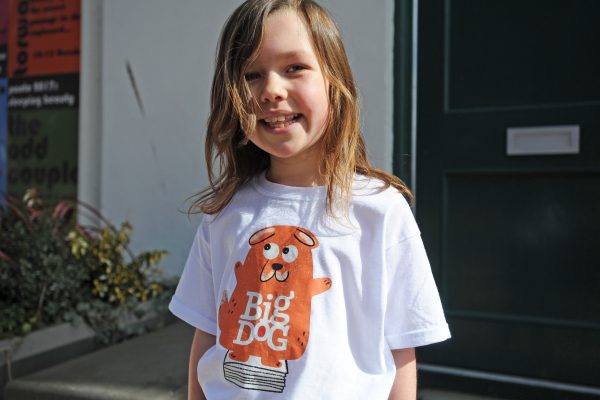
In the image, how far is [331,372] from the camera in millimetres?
1078

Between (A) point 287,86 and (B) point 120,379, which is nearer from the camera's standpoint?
(A) point 287,86

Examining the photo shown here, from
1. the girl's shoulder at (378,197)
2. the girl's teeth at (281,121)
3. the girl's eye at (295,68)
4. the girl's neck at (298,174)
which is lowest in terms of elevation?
the girl's shoulder at (378,197)

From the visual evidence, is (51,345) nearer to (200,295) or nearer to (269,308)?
(200,295)

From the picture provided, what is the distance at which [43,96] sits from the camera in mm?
4195

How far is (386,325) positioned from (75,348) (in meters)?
2.38

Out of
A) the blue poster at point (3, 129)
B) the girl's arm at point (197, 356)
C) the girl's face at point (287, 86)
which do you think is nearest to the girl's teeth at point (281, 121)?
the girl's face at point (287, 86)

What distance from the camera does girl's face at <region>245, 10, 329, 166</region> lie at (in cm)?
115

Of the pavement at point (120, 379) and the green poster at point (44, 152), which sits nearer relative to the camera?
the pavement at point (120, 379)

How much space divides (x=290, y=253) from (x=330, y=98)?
33cm

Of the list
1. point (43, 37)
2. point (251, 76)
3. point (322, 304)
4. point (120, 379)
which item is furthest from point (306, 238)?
point (43, 37)

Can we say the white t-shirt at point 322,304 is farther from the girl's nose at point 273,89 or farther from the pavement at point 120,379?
the pavement at point 120,379

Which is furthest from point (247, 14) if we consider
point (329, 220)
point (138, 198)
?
point (138, 198)

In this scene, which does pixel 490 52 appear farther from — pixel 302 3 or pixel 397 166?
pixel 302 3

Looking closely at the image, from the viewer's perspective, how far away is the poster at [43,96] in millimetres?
4086
